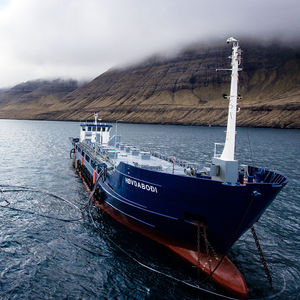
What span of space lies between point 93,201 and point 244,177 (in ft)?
55.6

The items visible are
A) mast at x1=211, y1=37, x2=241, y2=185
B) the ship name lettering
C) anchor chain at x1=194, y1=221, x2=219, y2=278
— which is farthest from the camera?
the ship name lettering

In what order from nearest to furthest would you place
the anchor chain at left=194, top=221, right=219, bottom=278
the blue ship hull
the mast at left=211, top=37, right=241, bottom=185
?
the blue ship hull → the anchor chain at left=194, top=221, right=219, bottom=278 → the mast at left=211, top=37, right=241, bottom=185

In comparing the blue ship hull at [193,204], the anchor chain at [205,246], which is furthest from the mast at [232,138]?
the anchor chain at [205,246]

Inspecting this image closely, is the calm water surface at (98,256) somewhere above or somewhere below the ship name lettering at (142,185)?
below

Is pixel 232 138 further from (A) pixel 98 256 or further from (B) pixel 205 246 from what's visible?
(A) pixel 98 256

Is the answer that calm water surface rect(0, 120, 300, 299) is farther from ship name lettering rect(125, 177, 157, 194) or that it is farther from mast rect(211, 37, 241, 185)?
mast rect(211, 37, 241, 185)

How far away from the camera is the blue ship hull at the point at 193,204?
14.5 metres

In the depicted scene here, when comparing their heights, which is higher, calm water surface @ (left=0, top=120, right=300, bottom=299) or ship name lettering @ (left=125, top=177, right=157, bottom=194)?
ship name lettering @ (left=125, top=177, right=157, bottom=194)

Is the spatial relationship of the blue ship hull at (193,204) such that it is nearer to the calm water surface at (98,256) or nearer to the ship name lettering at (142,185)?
the ship name lettering at (142,185)

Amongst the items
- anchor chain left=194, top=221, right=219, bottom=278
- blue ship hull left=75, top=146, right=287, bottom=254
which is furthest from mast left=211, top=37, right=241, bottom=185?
anchor chain left=194, top=221, right=219, bottom=278

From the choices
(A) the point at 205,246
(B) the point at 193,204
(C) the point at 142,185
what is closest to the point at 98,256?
(C) the point at 142,185

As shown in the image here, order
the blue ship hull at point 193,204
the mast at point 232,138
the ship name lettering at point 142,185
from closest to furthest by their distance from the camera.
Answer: the blue ship hull at point 193,204, the mast at point 232,138, the ship name lettering at point 142,185

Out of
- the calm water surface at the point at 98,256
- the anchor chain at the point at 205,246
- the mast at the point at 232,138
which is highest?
the mast at the point at 232,138

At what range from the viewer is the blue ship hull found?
1448cm
